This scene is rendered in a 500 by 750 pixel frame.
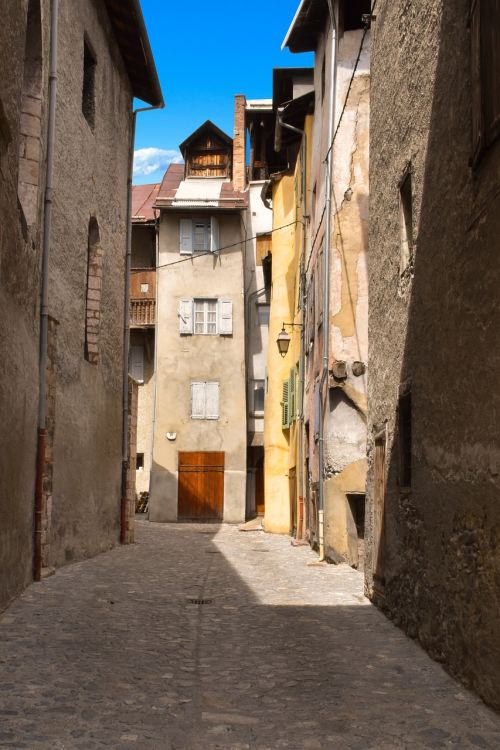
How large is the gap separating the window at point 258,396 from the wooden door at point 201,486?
2.09 meters

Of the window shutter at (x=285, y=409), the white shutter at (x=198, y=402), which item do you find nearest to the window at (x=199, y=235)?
the white shutter at (x=198, y=402)

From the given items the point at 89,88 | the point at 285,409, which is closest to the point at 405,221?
the point at 89,88

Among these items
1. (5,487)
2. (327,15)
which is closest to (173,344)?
(327,15)

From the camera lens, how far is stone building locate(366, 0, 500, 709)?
5.32 meters

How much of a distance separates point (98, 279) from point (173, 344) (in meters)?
14.2

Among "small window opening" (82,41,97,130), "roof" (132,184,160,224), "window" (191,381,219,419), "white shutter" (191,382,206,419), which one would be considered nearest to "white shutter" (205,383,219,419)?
"window" (191,381,219,419)

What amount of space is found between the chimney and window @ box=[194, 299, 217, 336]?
441cm

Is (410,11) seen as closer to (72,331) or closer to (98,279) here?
(72,331)

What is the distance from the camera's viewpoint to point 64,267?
39.3 feet

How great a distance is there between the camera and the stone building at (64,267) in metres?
8.16

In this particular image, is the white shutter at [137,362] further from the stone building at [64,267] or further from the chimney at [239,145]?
the stone building at [64,267]

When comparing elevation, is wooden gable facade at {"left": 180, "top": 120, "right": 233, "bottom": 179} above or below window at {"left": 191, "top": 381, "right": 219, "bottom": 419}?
above

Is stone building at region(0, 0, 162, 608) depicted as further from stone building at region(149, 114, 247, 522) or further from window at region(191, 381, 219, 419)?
window at region(191, 381, 219, 419)

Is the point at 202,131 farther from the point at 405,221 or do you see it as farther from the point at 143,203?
the point at 405,221
